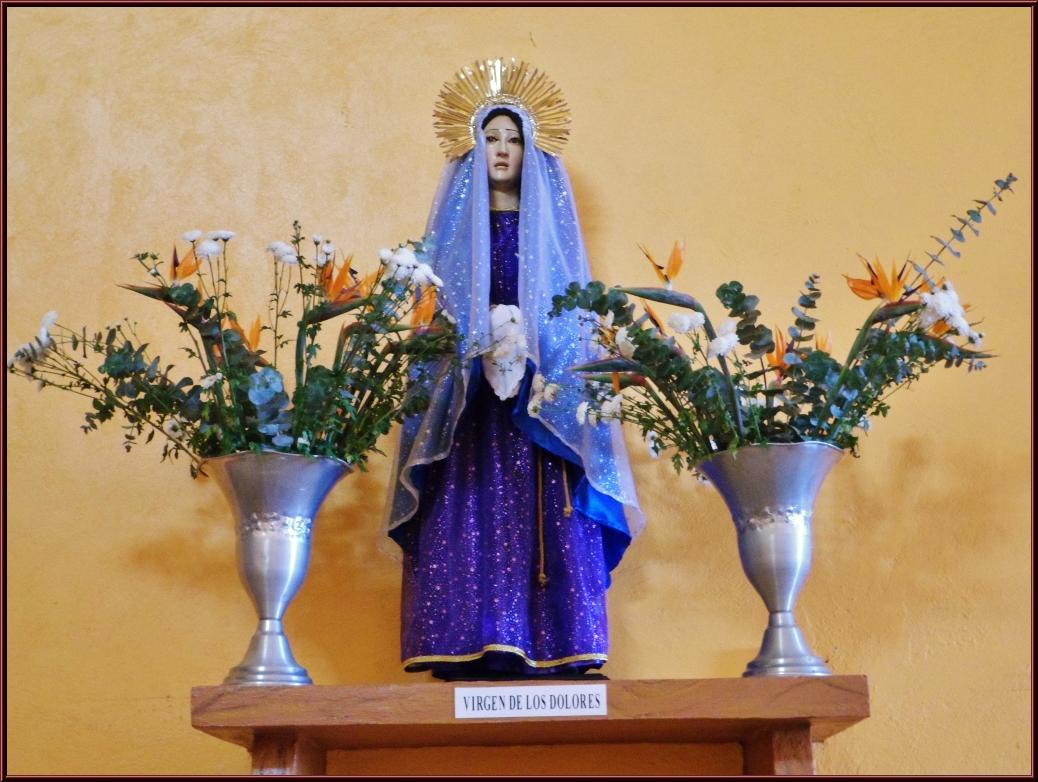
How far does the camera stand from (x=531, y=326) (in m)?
2.10

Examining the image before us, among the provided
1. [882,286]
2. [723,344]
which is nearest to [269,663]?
[723,344]

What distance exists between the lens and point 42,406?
2.44 meters

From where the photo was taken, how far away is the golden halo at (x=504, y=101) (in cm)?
228

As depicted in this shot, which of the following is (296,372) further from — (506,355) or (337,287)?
(506,355)

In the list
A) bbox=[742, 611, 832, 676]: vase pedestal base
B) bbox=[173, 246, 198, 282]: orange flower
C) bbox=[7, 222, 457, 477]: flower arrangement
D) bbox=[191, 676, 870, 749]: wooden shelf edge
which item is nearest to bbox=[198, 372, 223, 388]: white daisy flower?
bbox=[7, 222, 457, 477]: flower arrangement

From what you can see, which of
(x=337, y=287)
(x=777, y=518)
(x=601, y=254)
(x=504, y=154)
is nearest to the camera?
(x=777, y=518)

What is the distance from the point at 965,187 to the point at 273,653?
1385mm

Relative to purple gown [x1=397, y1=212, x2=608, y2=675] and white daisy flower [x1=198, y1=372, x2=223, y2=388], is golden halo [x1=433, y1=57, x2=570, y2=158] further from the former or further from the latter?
white daisy flower [x1=198, y1=372, x2=223, y2=388]

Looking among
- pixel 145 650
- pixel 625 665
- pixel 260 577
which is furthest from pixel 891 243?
pixel 145 650

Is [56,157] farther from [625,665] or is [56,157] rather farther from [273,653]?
[625,665]

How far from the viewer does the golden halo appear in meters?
2.28

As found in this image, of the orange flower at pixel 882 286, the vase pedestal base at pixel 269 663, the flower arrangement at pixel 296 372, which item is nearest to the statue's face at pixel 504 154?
the flower arrangement at pixel 296 372

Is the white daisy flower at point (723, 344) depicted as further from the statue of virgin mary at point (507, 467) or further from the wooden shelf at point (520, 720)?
the wooden shelf at point (520, 720)

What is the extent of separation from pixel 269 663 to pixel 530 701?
1.11 feet
